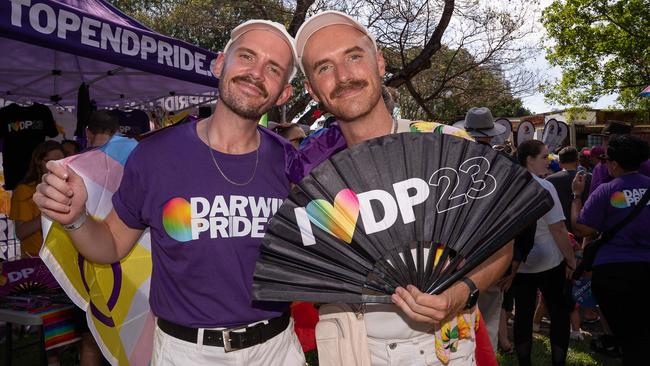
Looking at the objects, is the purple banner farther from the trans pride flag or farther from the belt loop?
the belt loop

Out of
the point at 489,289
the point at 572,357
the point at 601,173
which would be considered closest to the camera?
the point at 489,289

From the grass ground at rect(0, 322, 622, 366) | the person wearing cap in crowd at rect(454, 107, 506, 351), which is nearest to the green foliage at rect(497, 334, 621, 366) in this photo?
the grass ground at rect(0, 322, 622, 366)

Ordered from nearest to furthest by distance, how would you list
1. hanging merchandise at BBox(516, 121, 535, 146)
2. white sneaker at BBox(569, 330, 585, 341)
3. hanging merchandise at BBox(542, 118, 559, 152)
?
white sneaker at BBox(569, 330, 585, 341)
hanging merchandise at BBox(516, 121, 535, 146)
hanging merchandise at BBox(542, 118, 559, 152)

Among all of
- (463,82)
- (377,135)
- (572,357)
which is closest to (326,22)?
(377,135)

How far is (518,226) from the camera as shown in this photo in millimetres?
1602

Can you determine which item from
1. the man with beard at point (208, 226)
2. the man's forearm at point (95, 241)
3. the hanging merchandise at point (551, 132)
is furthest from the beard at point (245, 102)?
the hanging merchandise at point (551, 132)

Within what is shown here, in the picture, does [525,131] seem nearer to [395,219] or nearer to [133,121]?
[133,121]

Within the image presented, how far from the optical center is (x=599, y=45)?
20.4 m

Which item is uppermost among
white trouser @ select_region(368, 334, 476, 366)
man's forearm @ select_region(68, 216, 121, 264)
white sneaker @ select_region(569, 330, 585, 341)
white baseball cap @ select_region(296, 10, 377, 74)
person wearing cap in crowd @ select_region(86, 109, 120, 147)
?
person wearing cap in crowd @ select_region(86, 109, 120, 147)

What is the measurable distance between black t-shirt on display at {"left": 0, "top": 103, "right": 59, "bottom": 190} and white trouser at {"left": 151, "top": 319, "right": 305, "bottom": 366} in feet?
15.5

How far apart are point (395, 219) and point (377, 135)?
52 centimetres

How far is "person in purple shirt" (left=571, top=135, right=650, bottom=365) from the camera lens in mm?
3730

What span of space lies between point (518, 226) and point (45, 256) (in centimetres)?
212

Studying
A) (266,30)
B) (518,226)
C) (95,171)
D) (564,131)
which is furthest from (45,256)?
(564,131)
